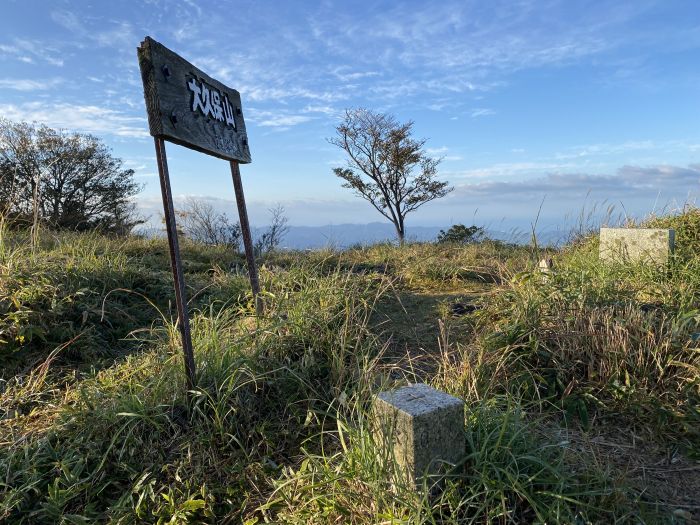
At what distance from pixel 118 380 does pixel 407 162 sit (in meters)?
16.0

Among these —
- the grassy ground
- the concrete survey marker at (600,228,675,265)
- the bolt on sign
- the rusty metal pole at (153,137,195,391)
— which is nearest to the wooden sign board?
the bolt on sign

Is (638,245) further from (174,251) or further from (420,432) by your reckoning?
(174,251)

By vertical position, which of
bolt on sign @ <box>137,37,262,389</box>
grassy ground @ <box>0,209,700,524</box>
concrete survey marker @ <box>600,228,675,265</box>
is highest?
bolt on sign @ <box>137,37,262,389</box>

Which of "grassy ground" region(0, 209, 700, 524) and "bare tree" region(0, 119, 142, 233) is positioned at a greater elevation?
"bare tree" region(0, 119, 142, 233)

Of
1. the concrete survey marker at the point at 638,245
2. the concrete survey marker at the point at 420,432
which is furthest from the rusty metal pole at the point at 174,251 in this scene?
the concrete survey marker at the point at 638,245

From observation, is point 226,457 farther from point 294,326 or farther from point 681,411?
point 681,411

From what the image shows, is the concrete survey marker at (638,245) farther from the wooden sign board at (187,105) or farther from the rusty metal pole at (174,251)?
the rusty metal pole at (174,251)

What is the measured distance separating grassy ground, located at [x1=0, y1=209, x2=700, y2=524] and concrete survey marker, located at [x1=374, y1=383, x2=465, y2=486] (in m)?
0.06

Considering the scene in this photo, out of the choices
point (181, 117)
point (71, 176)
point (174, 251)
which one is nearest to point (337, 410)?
point (174, 251)

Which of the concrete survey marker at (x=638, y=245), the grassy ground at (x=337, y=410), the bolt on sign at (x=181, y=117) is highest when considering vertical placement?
the bolt on sign at (x=181, y=117)

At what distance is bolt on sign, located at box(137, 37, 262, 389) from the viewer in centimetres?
236

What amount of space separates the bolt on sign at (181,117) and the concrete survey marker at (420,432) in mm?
1132

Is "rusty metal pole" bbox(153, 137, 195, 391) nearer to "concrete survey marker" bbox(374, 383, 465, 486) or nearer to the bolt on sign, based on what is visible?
the bolt on sign

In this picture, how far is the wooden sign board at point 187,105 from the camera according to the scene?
7.76 ft
